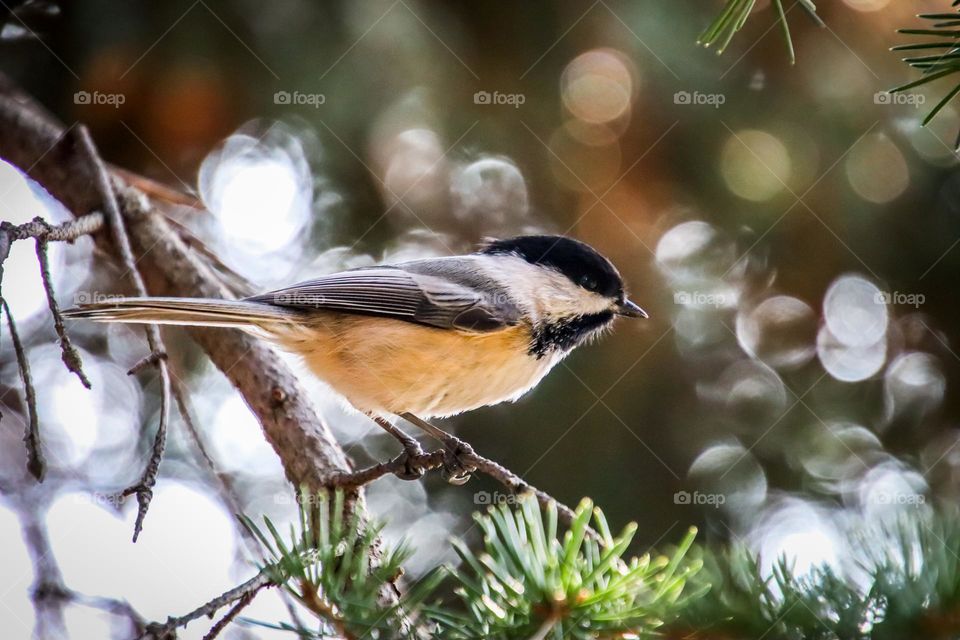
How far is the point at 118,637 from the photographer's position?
2270 mm

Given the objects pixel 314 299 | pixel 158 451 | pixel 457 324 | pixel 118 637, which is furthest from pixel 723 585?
pixel 118 637

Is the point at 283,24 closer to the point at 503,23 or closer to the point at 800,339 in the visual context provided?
the point at 503,23

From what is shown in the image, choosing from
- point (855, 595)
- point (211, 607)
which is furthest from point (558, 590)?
point (211, 607)

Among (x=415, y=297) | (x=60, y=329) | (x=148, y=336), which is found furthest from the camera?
(x=415, y=297)

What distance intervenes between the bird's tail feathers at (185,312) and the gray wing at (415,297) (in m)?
0.08

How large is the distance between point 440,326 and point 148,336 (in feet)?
2.78

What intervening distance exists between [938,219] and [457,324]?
1.73 meters
